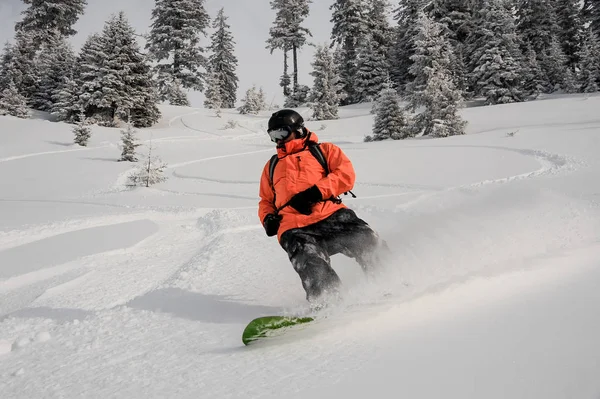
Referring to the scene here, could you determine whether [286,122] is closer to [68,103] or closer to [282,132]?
[282,132]

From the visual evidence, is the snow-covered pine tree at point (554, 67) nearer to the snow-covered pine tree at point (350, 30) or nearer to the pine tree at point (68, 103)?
the snow-covered pine tree at point (350, 30)

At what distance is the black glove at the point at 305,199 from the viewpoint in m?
3.17

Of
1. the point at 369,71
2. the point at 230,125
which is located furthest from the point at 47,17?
the point at 369,71

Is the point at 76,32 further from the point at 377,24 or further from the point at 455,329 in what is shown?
the point at 455,329

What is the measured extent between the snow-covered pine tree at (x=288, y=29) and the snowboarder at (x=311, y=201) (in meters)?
38.3

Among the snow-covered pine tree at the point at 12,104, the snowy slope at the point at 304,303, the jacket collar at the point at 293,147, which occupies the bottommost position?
the snowy slope at the point at 304,303

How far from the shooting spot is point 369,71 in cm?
3341

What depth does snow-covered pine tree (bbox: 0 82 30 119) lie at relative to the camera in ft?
76.6

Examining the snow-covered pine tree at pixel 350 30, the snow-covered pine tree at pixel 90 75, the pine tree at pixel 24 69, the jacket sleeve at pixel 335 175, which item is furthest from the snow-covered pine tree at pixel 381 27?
the jacket sleeve at pixel 335 175

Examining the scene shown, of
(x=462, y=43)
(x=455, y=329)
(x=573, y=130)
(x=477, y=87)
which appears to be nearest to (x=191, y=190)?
(x=455, y=329)

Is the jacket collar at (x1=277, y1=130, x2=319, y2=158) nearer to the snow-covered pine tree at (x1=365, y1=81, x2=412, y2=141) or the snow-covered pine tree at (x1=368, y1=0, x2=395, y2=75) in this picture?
the snow-covered pine tree at (x1=365, y1=81, x2=412, y2=141)

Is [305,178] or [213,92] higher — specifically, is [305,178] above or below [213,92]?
below

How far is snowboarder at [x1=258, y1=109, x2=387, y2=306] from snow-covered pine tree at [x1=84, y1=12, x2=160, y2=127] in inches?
921

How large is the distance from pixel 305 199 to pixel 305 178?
0.19 m
